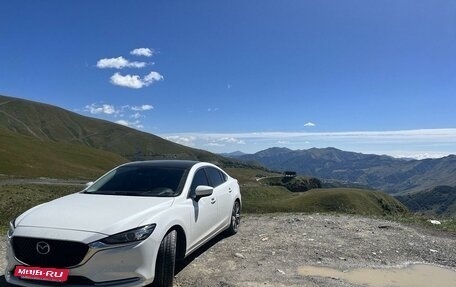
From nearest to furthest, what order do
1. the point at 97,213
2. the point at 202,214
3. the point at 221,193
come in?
the point at 97,213 → the point at 202,214 → the point at 221,193

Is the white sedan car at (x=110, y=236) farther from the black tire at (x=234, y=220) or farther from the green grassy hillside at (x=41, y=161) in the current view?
the green grassy hillside at (x=41, y=161)

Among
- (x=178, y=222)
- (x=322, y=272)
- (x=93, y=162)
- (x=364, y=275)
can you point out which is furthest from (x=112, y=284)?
(x=93, y=162)

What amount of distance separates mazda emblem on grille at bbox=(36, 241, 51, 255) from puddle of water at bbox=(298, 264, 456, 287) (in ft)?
13.9

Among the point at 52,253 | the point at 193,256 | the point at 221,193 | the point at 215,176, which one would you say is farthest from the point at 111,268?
the point at 215,176

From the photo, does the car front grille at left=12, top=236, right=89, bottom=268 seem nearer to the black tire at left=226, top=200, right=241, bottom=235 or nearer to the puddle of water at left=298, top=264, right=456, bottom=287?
the puddle of water at left=298, top=264, right=456, bottom=287

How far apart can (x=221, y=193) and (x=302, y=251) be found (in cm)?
215

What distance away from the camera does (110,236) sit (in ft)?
18.1

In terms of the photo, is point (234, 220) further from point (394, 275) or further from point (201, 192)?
point (394, 275)

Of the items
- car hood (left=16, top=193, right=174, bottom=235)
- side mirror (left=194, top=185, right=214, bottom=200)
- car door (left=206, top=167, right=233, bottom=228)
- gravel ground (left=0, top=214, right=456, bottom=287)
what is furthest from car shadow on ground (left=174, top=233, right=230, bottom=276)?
car hood (left=16, top=193, right=174, bottom=235)

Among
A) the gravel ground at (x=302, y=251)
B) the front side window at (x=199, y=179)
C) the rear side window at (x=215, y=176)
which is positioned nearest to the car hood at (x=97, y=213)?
the front side window at (x=199, y=179)

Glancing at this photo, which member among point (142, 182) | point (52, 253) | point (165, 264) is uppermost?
point (142, 182)

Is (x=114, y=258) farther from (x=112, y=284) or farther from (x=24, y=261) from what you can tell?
(x=24, y=261)

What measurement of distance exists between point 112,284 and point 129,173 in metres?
3.06

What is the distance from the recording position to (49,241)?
18.1 ft
